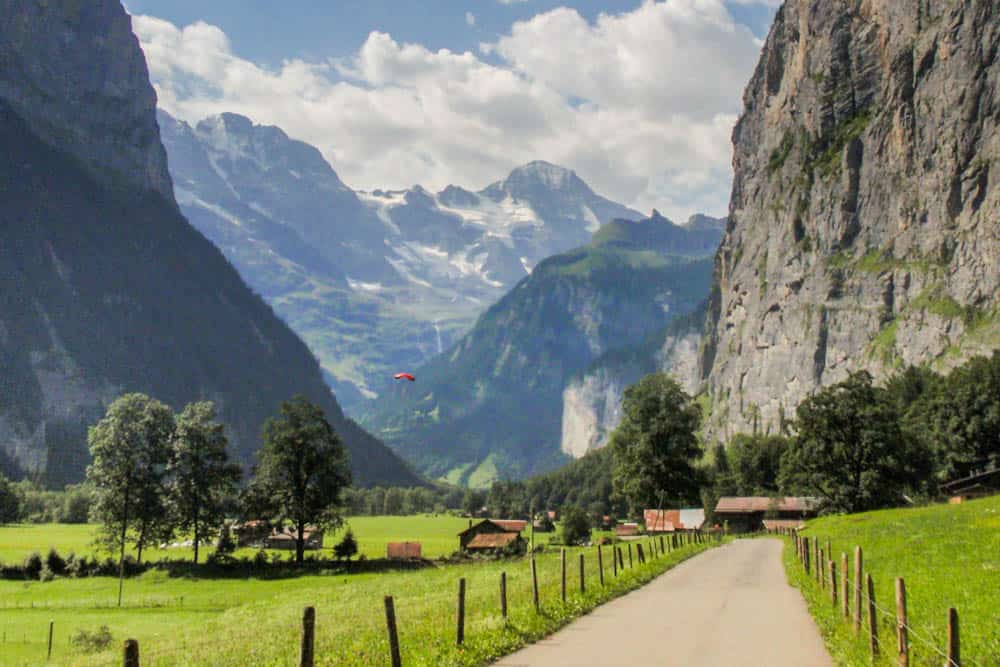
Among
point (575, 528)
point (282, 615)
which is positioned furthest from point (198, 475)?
point (575, 528)

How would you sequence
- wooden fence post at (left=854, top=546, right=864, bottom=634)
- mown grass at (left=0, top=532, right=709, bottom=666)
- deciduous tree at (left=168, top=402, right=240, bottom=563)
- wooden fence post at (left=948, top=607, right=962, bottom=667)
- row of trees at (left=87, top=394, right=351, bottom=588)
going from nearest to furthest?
wooden fence post at (left=948, top=607, right=962, bottom=667) < wooden fence post at (left=854, top=546, right=864, bottom=634) < mown grass at (left=0, top=532, right=709, bottom=666) < row of trees at (left=87, top=394, right=351, bottom=588) < deciduous tree at (left=168, top=402, right=240, bottom=563)

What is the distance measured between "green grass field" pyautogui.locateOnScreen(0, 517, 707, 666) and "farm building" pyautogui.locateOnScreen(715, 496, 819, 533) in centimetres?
7627

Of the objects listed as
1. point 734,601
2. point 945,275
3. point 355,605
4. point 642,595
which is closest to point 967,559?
point 734,601

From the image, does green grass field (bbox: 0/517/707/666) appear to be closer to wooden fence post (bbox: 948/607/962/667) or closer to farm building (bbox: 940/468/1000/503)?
wooden fence post (bbox: 948/607/962/667)

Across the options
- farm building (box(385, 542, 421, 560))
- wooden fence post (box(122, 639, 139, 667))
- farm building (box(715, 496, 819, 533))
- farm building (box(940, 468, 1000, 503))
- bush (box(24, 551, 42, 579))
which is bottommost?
farm building (box(385, 542, 421, 560))

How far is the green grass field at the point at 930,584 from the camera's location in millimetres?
17766

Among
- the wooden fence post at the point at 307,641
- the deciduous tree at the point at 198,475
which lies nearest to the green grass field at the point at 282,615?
the wooden fence post at the point at 307,641

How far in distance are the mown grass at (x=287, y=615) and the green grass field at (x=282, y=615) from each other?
67mm

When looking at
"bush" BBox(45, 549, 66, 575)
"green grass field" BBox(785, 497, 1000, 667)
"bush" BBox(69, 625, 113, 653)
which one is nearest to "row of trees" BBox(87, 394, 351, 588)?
"bush" BBox(45, 549, 66, 575)

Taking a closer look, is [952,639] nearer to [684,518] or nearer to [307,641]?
[307,641]

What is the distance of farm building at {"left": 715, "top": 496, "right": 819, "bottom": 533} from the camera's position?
14062 cm

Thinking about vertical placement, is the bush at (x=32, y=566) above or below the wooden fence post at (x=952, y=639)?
below

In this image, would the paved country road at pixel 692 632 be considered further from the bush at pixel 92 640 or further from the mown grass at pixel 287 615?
the bush at pixel 92 640

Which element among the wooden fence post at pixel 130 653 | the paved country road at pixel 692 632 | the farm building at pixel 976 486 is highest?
the farm building at pixel 976 486
